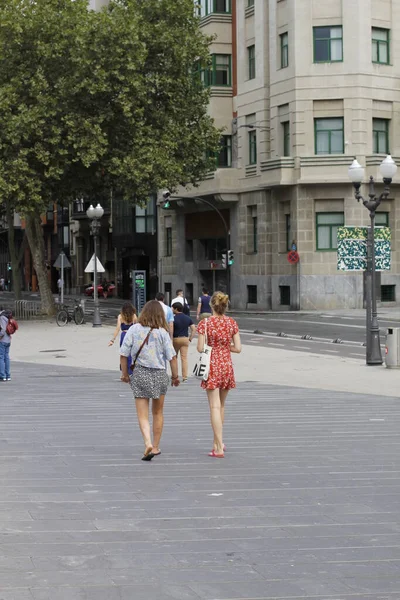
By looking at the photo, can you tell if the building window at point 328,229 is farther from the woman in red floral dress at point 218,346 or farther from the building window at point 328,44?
the woman in red floral dress at point 218,346

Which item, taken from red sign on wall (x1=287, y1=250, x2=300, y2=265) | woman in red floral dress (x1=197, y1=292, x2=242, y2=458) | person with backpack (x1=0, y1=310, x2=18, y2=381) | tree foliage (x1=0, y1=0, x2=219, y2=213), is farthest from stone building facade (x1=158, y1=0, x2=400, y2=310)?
woman in red floral dress (x1=197, y1=292, x2=242, y2=458)

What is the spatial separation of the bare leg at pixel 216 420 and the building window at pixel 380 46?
143 ft

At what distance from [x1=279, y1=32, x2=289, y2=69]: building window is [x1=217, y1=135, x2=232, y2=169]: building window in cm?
714

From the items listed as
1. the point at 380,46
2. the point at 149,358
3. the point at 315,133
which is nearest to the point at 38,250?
the point at 315,133

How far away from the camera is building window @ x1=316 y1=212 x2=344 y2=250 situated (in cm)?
5341

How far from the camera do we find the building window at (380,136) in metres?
53.8

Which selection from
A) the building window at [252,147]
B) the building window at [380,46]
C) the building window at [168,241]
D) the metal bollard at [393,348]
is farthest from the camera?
the building window at [168,241]

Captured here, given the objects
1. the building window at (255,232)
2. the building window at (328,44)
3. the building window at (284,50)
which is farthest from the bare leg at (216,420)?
the building window at (255,232)

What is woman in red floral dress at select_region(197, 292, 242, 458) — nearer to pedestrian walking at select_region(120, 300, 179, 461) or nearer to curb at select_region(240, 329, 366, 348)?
pedestrian walking at select_region(120, 300, 179, 461)

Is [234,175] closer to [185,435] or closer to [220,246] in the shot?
[220,246]

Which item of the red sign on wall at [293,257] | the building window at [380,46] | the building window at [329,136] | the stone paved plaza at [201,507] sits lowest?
the stone paved plaza at [201,507]

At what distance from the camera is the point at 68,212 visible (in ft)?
316

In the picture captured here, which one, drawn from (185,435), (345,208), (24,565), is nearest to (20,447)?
(185,435)

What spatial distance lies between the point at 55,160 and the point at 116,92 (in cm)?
381
